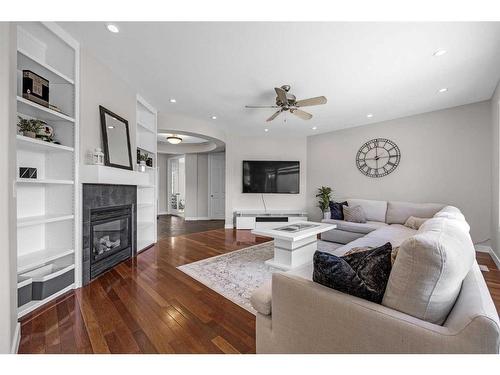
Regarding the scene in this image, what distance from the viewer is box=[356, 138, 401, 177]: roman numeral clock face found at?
4.42 m

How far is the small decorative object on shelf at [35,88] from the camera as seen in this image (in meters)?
1.82

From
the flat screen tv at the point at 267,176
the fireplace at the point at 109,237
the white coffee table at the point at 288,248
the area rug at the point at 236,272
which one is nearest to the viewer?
the area rug at the point at 236,272

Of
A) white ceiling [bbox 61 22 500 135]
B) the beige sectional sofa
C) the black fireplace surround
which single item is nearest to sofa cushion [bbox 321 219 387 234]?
white ceiling [bbox 61 22 500 135]

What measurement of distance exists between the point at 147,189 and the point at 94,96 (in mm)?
1790

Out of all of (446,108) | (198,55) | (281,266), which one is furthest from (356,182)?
(198,55)

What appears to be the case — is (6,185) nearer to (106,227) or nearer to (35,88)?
(35,88)

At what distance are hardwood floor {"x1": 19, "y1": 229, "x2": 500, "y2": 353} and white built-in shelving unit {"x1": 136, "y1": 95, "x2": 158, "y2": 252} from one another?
114 cm

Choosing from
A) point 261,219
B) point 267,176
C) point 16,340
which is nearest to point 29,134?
point 16,340

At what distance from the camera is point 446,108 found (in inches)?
150

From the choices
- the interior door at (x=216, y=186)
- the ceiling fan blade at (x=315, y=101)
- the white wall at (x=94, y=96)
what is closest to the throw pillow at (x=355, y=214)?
the ceiling fan blade at (x=315, y=101)

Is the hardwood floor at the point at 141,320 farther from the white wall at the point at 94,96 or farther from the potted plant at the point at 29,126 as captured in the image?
the potted plant at the point at 29,126

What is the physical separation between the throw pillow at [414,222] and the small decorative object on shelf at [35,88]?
16.5 feet

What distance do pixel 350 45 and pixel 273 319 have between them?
2.50m

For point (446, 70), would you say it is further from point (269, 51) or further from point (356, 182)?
point (356, 182)
